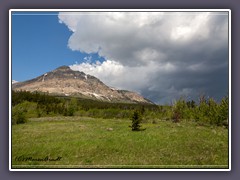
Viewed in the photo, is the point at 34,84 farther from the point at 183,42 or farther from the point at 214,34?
the point at 214,34

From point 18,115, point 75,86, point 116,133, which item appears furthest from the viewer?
point 75,86

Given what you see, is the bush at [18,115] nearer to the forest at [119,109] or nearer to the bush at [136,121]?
the forest at [119,109]

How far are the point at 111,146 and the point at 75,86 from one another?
2.12m

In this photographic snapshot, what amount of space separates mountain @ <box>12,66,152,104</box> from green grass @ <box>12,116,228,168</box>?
86 cm

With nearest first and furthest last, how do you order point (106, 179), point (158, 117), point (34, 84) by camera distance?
1. point (106, 179)
2. point (34, 84)
3. point (158, 117)

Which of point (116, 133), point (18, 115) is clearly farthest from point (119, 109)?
point (18, 115)

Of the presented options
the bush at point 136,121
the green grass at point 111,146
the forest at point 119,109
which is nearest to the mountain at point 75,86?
the forest at point 119,109

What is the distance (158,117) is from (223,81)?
2237 millimetres

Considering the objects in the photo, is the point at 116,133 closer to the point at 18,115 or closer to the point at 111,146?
the point at 111,146

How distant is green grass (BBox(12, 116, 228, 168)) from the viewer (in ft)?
32.9

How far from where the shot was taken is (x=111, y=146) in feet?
34.0

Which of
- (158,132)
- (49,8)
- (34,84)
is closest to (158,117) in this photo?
(158,132)

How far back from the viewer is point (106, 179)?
9.88 m

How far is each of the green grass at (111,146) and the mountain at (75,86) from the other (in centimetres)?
86
